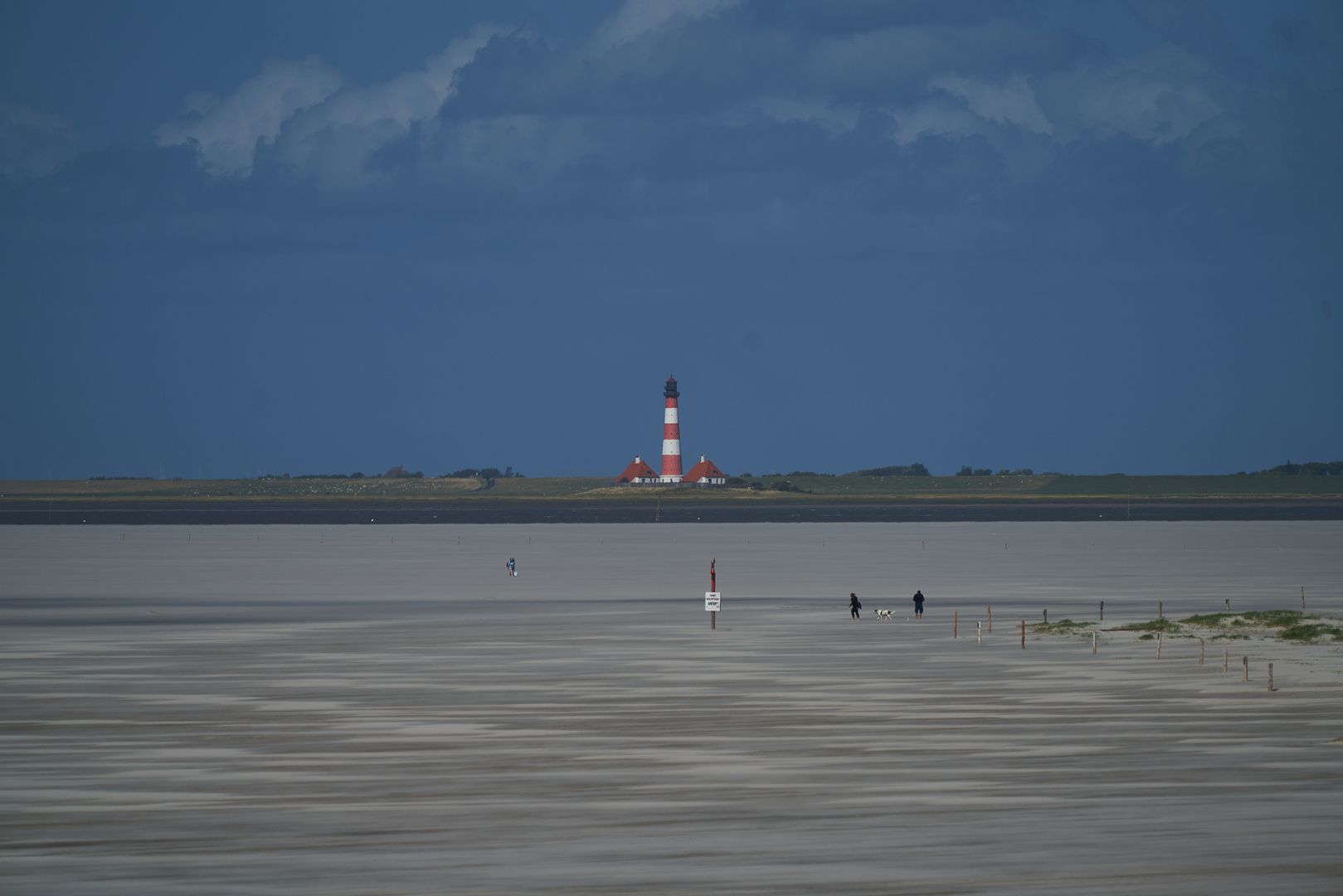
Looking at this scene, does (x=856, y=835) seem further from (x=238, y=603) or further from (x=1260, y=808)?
(x=238, y=603)

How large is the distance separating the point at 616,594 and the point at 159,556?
42.0m

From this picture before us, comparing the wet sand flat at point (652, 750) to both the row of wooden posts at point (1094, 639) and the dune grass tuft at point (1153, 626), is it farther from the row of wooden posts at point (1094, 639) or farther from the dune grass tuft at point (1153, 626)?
the dune grass tuft at point (1153, 626)

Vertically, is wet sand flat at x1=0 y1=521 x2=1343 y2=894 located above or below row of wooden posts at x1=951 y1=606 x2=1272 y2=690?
below

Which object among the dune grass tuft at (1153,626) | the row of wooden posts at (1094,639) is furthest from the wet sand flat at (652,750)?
the dune grass tuft at (1153,626)

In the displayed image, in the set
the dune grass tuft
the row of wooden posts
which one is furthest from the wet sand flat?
the dune grass tuft

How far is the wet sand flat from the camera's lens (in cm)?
1795

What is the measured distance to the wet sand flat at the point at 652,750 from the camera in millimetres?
17953

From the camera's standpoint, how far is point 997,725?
27562 millimetres

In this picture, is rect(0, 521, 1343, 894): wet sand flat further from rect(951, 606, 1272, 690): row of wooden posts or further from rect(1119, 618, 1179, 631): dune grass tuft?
rect(1119, 618, 1179, 631): dune grass tuft

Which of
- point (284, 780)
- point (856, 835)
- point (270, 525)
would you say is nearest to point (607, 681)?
point (284, 780)

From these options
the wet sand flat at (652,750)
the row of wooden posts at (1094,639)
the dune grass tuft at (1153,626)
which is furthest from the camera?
the dune grass tuft at (1153,626)

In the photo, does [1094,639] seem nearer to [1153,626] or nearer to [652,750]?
[1153,626]

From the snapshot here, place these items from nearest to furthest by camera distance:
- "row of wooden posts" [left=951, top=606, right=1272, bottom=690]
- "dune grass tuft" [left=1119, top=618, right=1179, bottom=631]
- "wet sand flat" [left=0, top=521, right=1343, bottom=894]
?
"wet sand flat" [left=0, top=521, right=1343, bottom=894], "row of wooden posts" [left=951, top=606, right=1272, bottom=690], "dune grass tuft" [left=1119, top=618, right=1179, bottom=631]

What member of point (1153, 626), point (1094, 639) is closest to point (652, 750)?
point (1094, 639)
